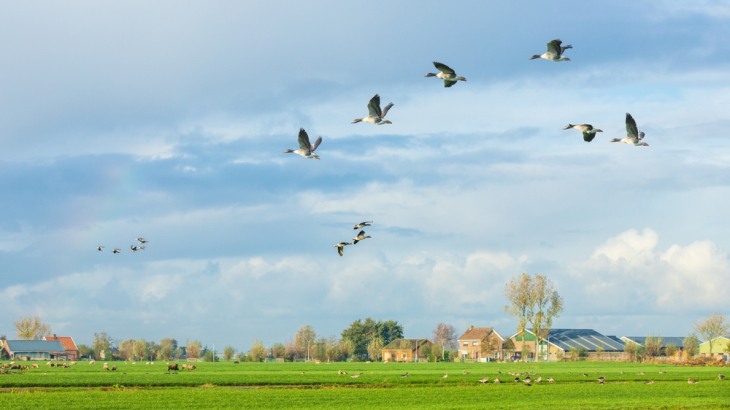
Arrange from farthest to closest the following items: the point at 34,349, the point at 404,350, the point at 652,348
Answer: the point at 34,349
the point at 404,350
the point at 652,348

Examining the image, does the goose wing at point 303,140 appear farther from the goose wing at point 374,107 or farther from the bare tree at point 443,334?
the bare tree at point 443,334

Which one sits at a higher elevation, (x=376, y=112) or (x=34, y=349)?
(x=376, y=112)

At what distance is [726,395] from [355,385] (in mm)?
23009

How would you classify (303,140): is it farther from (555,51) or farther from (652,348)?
(652,348)

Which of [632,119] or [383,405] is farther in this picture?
[383,405]

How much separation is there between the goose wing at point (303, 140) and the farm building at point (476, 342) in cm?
11979

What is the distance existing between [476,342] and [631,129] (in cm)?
13250

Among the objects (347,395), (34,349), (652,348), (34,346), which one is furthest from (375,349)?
(347,395)

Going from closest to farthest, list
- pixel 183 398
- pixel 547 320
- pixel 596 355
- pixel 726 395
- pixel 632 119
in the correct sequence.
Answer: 1. pixel 632 119
2. pixel 183 398
3. pixel 726 395
4. pixel 547 320
5. pixel 596 355

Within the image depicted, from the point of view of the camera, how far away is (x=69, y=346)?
180 m

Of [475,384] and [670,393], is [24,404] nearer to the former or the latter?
[475,384]

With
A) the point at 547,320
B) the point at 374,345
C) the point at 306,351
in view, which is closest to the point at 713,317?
the point at 547,320

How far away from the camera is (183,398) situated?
36375 mm

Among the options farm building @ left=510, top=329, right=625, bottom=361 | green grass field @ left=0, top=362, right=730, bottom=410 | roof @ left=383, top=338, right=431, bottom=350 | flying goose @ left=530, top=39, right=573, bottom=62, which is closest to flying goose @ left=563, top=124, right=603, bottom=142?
flying goose @ left=530, top=39, right=573, bottom=62
